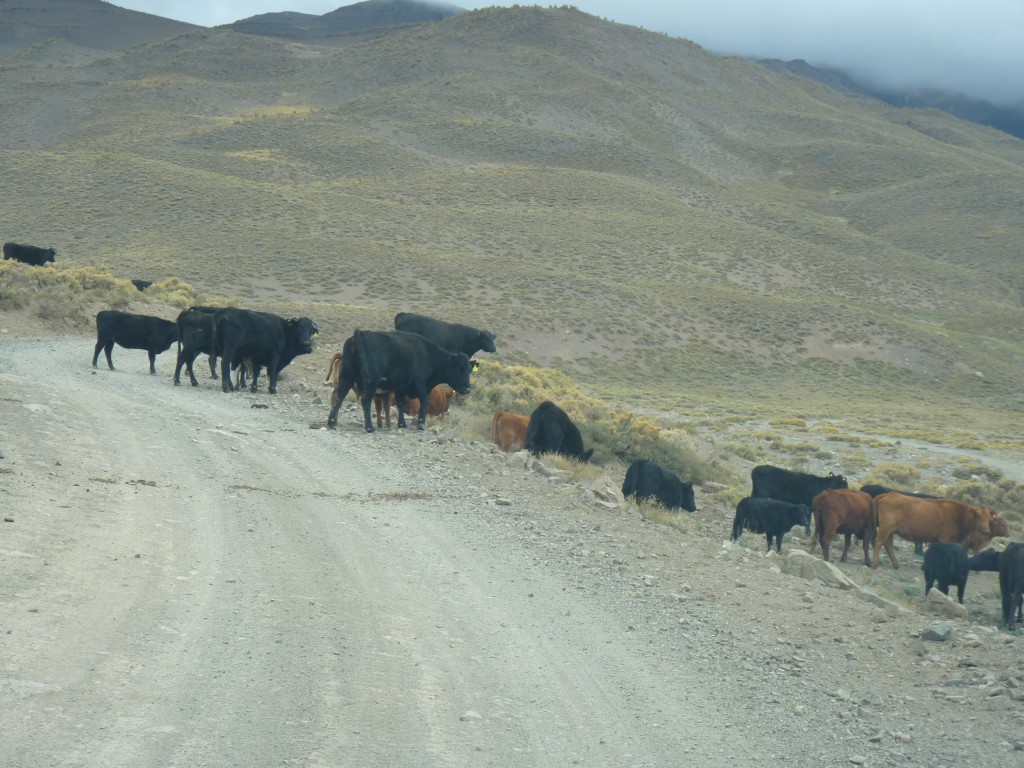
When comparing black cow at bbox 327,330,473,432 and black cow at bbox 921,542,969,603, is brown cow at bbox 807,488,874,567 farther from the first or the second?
Result: black cow at bbox 327,330,473,432

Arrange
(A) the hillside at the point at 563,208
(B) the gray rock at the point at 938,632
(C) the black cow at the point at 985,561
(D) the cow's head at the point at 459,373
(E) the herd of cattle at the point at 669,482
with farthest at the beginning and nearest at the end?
(A) the hillside at the point at 563,208
(D) the cow's head at the point at 459,373
(E) the herd of cattle at the point at 669,482
(C) the black cow at the point at 985,561
(B) the gray rock at the point at 938,632

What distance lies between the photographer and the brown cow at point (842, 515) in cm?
1844

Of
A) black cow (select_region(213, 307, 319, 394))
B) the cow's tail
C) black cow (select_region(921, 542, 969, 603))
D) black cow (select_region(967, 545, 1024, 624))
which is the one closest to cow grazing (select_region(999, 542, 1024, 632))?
black cow (select_region(921, 542, 969, 603))

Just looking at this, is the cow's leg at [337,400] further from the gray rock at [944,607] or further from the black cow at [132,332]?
the gray rock at [944,607]

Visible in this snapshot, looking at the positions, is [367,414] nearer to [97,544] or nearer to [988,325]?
[97,544]

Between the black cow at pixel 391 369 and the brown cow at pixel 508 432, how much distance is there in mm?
1193

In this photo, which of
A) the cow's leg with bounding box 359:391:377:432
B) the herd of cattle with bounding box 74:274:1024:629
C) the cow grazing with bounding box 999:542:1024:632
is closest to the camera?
the cow grazing with bounding box 999:542:1024:632

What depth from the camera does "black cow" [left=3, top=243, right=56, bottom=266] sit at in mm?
47531

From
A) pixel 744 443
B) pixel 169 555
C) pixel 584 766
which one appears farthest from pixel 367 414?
pixel 744 443

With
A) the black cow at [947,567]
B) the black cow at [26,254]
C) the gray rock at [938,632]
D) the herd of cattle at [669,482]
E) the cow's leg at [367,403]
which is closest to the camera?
the gray rock at [938,632]

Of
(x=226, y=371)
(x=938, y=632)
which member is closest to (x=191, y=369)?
(x=226, y=371)

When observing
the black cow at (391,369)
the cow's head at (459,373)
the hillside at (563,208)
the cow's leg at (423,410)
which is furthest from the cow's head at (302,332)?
the hillside at (563,208)

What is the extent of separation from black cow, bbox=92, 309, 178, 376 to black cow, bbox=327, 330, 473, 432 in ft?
24.5

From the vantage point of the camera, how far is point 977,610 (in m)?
16.2
